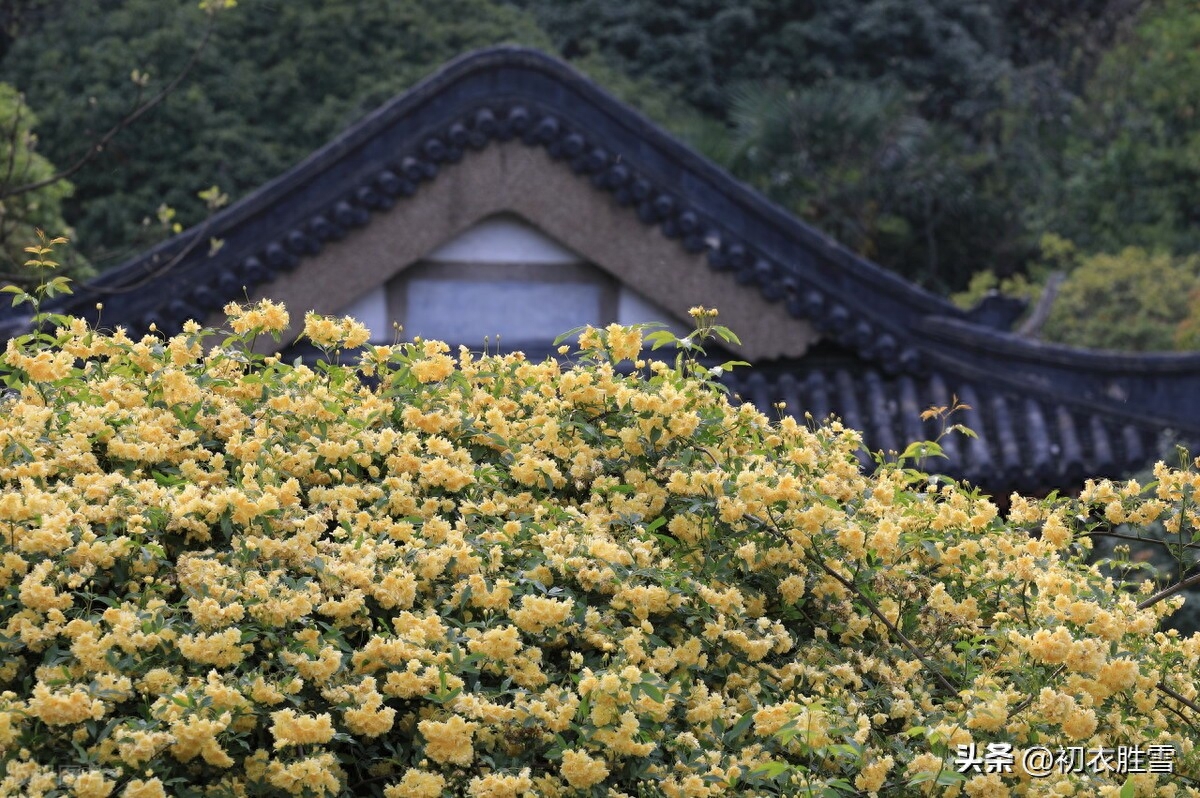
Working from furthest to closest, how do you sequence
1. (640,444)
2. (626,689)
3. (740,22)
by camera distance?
(740,22) → (640,444) → (626,689)

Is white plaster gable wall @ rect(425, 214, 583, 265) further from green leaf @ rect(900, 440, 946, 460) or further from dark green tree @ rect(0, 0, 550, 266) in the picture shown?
dark green tree @ rect(0, 0, 550, 266)

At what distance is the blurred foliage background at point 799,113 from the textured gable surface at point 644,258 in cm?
557

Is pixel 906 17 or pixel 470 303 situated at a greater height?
pixel 906 17

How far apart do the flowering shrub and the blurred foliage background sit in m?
11.9

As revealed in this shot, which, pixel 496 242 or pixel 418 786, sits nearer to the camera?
pixel 418 786

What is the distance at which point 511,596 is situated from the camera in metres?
2.53

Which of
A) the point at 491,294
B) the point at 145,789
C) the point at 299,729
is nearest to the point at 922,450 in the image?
the point at 299,729

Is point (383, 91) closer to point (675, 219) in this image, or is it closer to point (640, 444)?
point (675, 219)

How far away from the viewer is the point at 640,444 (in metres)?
2.90

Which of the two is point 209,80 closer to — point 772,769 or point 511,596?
point 511,596

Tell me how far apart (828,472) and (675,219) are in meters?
6.21

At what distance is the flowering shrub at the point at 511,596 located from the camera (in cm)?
231

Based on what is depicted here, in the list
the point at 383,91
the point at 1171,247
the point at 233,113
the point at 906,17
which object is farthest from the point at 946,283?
the point at 233,113

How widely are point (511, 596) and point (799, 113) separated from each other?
1753cm
